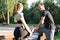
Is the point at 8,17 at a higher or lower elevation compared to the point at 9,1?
lower

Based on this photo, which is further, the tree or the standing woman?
the tree

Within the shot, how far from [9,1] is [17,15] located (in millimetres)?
43911

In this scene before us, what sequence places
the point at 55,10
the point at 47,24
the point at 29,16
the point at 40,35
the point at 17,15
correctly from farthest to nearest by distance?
the point at 29,16 < the point at 55,10 < the point at 47,24 < the point at 40,35 < the point at 17,15

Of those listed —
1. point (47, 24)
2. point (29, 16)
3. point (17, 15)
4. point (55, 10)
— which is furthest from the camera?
point (29, 16)

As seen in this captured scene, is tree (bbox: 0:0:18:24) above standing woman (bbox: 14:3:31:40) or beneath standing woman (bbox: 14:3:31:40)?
beneath

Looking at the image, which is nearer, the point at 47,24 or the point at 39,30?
the point at 39,30

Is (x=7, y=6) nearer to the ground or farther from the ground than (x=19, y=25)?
nearer to the ground

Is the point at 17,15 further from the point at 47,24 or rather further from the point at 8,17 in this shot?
the point at 8,17

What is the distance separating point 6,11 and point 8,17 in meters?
1.45

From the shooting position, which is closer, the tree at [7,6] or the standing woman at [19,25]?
the standing woman at [19,25]

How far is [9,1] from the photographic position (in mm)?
48438

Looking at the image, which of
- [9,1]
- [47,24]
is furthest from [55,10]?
[47,24]

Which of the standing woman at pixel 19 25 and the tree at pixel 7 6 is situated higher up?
the standing woman at pixel 19 25

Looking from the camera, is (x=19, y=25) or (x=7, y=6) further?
(x=7, y=6)
